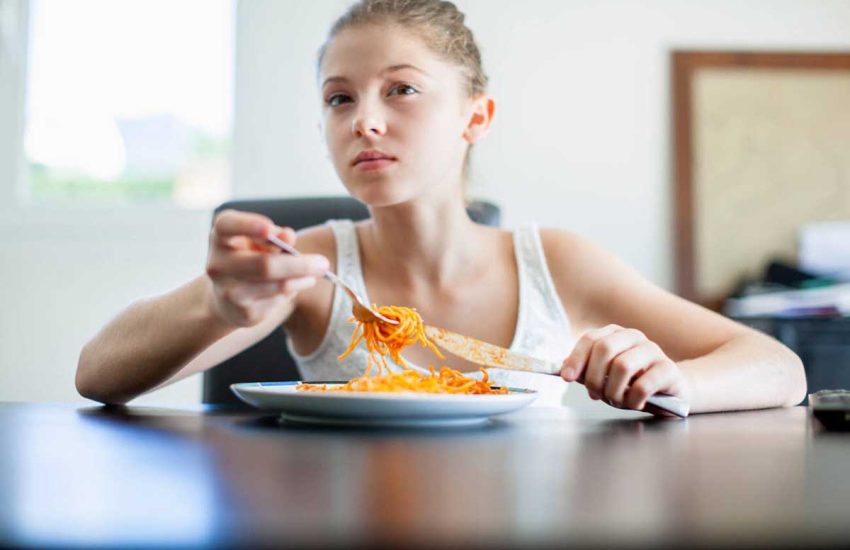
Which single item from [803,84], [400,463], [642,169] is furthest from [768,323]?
[400,463]

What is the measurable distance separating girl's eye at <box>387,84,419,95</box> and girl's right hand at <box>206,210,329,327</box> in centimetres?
53

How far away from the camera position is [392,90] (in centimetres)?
122

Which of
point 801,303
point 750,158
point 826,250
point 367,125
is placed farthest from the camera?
point 750,158

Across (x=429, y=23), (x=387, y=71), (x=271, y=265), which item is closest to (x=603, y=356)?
(x=271, y=265)

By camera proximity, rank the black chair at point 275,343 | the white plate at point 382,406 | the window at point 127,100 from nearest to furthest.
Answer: the white plate at point 382,406 < the black chair at point 275,343 < the window at point 127,100

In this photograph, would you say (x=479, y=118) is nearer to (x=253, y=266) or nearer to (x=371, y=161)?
(x=371, y=161)

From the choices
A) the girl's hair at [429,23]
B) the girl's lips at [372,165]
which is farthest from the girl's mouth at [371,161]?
the girl's hair at [429,23]

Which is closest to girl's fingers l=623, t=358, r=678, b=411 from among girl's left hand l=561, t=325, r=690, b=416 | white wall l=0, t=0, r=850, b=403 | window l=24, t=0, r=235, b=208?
girl's left hand l=561, t=325, r=690, b=416

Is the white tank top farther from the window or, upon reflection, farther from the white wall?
the window

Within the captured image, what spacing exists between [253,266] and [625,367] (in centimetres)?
40

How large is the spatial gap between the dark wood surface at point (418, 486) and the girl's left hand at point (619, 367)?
0.10 m

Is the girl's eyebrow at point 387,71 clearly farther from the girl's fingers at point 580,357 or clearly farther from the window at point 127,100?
the window at point 127,100

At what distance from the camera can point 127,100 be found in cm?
331

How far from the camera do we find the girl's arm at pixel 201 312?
72cm
